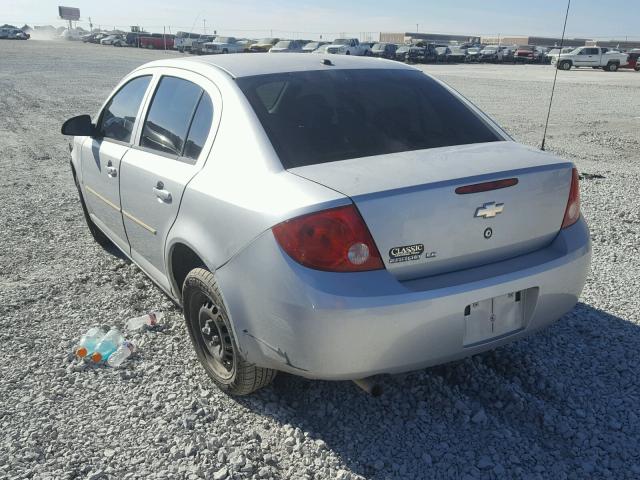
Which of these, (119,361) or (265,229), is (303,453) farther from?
(119,361)

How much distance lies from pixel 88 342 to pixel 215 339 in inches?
39.0

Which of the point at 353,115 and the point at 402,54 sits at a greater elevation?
the point at 353,115

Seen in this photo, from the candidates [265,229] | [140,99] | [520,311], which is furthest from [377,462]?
[140,99]

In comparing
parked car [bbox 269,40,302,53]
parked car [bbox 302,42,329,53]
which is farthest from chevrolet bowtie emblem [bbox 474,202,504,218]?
parked car [bbox 302,42,329,53]

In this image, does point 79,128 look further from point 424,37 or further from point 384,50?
point 424,37

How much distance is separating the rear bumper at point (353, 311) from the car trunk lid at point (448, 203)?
9cm

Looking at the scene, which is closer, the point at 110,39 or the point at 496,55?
the point at 496,55

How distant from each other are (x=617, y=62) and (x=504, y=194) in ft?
143

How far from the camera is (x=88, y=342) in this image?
3.62 metres

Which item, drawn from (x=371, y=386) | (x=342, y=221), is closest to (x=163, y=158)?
(x=342, y=221)

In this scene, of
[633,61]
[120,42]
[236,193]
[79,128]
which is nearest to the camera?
[236,193]

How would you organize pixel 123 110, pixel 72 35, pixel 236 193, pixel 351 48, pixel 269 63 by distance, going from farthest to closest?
pixel 72 35 → pixel 351 48 → pixel 123 110 → pixel 269 63 → pixel 236 193

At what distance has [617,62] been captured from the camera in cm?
3988

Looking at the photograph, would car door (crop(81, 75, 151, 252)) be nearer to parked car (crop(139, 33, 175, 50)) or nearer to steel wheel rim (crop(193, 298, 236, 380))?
steel wheel rim (crop(193, 298, 236, 380))
